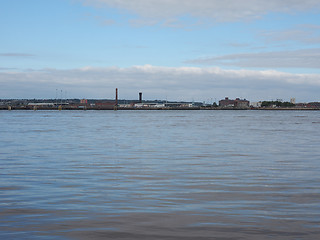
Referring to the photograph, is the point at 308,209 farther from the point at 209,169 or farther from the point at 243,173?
the point at 209,169

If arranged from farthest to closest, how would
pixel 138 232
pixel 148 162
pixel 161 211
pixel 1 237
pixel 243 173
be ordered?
1. pixel 148 162
2. pixel 243 173
3. pixel 161 211
4. pixel 138 232
5. pixel 1 237

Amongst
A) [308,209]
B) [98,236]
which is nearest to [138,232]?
[98,236]

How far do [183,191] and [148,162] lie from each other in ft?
21.7

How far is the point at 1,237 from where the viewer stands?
22.6 ft

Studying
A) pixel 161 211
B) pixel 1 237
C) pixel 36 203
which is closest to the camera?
pixel 1 237

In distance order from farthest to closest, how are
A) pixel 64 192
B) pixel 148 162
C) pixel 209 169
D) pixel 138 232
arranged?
pixel 148 162 < pixel 209 169 < pixel 64 192 < pixel 138 232

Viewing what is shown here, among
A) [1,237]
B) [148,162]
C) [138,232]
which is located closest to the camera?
[1,237]

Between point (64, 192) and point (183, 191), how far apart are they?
10.0 ft

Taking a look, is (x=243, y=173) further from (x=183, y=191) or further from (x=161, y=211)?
(x=161, y=211)

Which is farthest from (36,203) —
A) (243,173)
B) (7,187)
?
(243,173)

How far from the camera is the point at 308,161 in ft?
58.5

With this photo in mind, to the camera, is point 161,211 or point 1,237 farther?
point 161,211

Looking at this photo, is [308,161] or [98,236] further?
[308,161]

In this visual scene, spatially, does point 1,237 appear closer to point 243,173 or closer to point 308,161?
point 243,173
